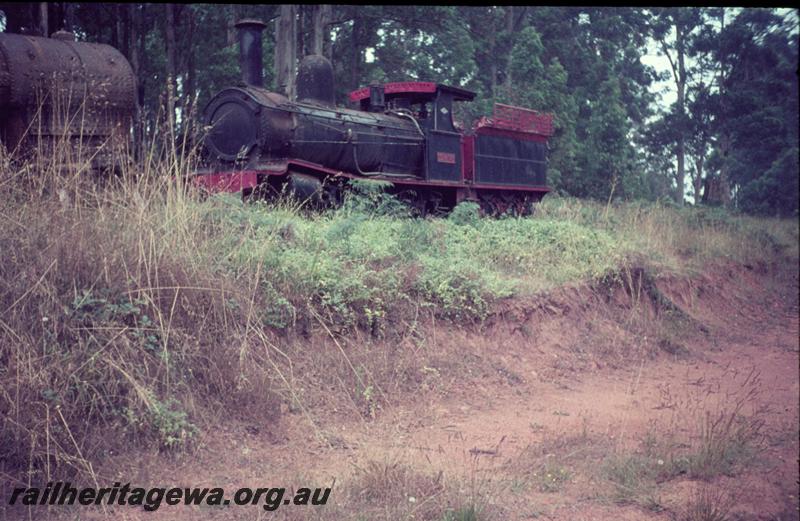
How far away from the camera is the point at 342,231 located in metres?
7.22

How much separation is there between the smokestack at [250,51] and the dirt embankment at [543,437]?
6.12m

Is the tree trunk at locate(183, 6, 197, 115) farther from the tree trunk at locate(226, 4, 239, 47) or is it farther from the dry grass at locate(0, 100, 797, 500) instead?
the dry grass at locate(0, 100, 797, 500)

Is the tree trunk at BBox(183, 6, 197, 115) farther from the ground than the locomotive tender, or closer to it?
farther from the ground

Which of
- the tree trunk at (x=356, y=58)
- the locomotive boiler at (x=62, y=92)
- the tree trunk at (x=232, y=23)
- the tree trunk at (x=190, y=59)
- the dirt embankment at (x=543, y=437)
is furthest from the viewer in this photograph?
the tree trunk at (x=232, y=23)

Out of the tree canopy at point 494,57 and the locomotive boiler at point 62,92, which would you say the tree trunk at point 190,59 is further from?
the locomotive boiler at point 62,92

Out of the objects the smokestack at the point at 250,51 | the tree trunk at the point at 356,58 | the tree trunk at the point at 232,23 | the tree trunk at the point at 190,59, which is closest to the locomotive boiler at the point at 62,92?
the smokestack at the point at 250,51

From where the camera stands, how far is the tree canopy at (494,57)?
15.6 metres

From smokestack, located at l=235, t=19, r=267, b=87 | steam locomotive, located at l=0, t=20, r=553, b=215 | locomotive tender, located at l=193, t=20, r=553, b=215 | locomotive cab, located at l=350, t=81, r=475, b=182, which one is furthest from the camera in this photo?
locomotive cab, located at l=350, t=81, r=475, b=182

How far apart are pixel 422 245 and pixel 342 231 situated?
3.73 ft

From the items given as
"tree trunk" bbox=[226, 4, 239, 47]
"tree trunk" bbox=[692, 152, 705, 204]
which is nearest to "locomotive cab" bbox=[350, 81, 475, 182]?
"tree trunk" bbox=[692, 152, 705, 204]

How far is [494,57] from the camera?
23172 mm

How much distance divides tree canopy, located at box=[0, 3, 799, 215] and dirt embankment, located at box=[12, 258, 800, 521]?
5.86 meters

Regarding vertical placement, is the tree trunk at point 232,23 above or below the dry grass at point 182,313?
above

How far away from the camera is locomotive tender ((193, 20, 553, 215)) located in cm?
985
